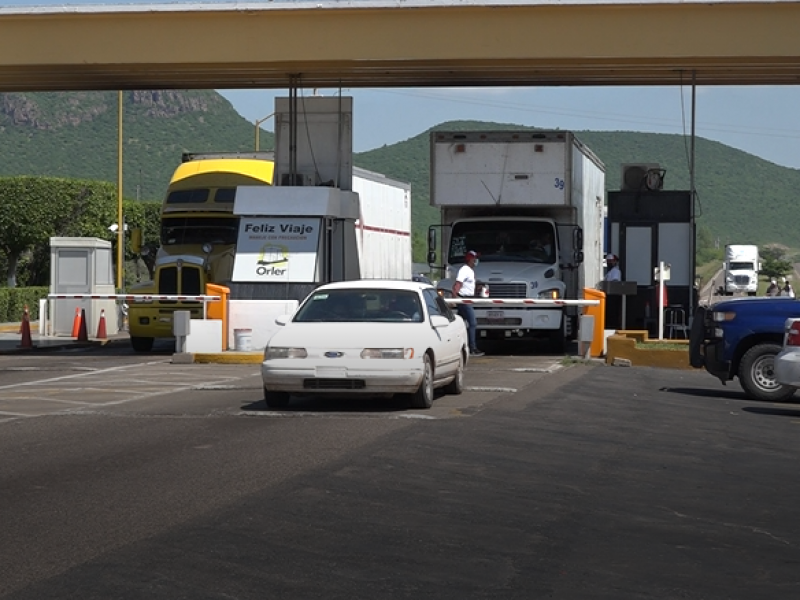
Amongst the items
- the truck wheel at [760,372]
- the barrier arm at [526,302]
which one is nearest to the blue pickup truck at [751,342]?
the truck wheel at [760,372]

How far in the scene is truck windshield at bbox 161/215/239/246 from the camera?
3200cm

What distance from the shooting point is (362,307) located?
17.3m

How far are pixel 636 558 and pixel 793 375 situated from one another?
31.0 feet

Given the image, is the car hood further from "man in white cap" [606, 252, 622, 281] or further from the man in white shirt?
"man in white cap" [606, 252, 622, 281]

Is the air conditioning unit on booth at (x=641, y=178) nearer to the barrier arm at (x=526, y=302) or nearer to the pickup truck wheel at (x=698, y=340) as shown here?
the barrier arm at (x=526, y=302)

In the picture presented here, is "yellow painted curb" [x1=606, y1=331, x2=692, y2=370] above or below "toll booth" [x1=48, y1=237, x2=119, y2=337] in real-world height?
below

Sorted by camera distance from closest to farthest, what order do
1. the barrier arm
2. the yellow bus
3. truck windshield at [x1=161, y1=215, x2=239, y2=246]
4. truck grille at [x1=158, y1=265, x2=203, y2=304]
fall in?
the barrier arm < the yellow bus < truck grille at [x1=158, y1=265, x2=203, y2=304] < truck windshield at [x1=161, y1=215, x2=239, y2=246]

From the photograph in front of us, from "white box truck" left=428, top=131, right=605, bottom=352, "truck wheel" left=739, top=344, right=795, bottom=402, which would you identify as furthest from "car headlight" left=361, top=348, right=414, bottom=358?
"white box truck" left=428, top=131, right=605, bottom=352

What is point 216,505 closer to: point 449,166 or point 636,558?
point 636,558

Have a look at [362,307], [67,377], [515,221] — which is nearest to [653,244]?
[515,221]

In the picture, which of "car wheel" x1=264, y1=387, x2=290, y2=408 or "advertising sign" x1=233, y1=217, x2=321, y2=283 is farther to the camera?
"advertising sign" x1=233, y1=217, x2=321, y2=283

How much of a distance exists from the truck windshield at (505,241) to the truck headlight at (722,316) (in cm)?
920

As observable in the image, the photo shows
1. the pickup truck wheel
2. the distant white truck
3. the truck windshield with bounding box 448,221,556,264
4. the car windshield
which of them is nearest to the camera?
the car windshield

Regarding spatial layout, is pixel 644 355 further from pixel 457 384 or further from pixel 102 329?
pixel 102 329
